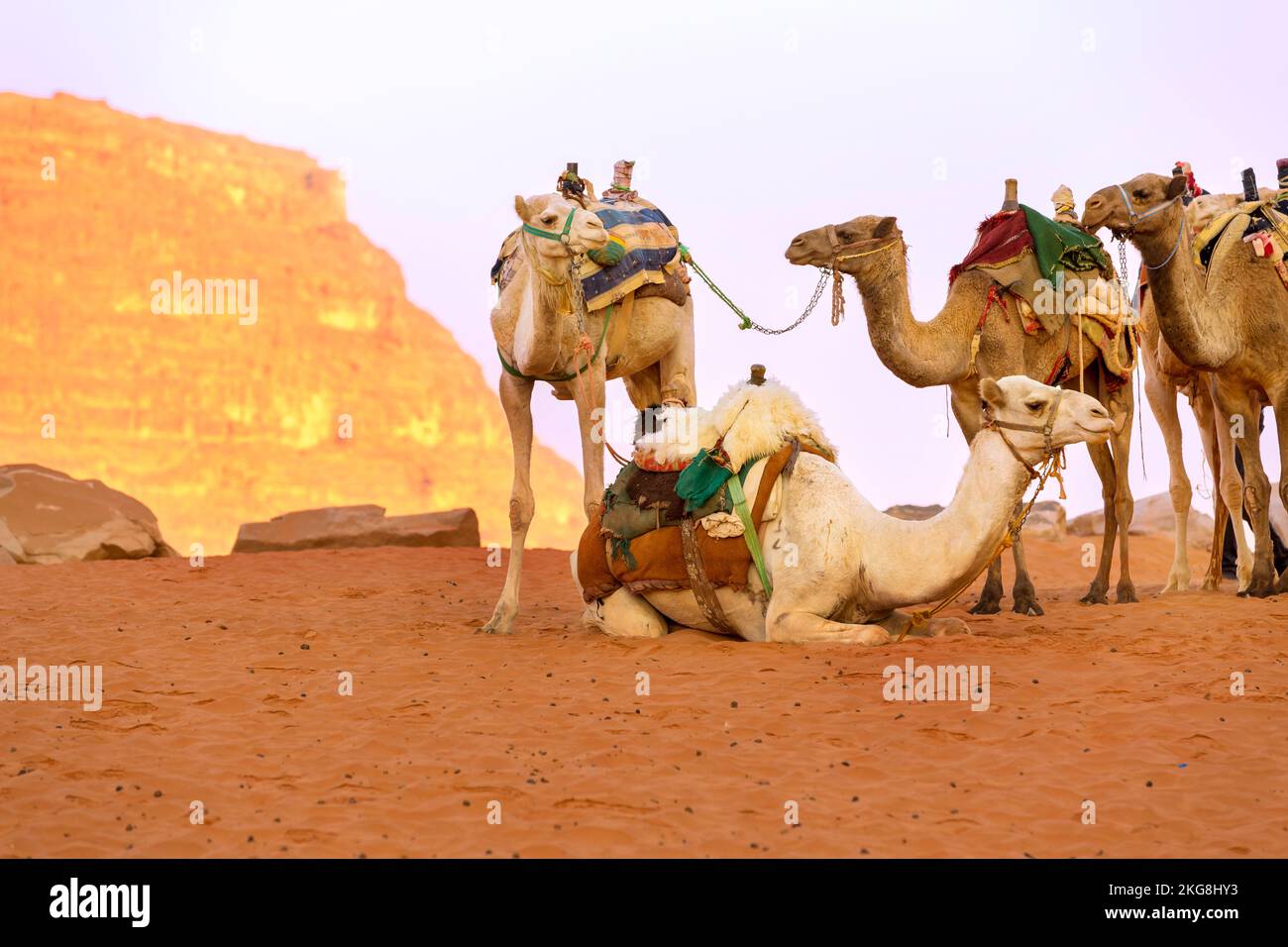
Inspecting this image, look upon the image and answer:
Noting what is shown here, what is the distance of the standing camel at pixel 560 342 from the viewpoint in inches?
368

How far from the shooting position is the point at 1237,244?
39.1ft

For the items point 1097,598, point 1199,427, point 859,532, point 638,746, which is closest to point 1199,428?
point 1199,427

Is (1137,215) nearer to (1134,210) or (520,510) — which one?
(1134,210)

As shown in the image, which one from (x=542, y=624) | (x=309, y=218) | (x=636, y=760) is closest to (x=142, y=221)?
(x=309, y=218)

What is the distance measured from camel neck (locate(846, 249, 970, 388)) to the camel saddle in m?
1.82

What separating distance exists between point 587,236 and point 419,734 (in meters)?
3.58

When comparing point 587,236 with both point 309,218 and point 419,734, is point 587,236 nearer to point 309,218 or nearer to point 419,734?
point 419,734

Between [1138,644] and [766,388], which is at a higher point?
[766,388]

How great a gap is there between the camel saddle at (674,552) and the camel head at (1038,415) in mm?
1279

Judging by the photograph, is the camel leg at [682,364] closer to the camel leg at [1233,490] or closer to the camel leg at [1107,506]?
the camel leg at [1107,506]

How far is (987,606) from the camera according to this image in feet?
37.0

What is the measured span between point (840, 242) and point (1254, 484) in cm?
417
